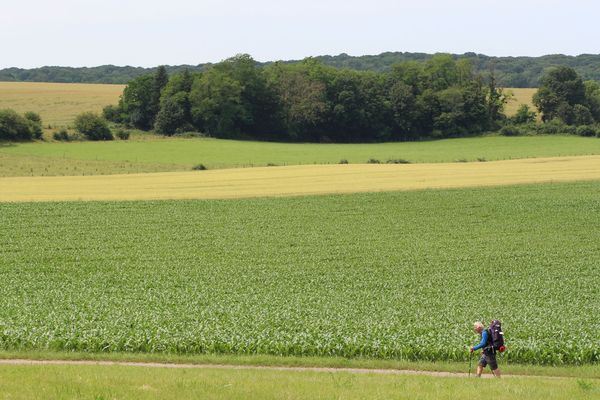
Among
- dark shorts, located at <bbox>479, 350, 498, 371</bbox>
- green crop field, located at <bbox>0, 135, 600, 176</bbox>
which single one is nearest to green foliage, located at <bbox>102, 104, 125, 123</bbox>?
green crop field, located at <bbox>0, 135, 600, 176</bbox>

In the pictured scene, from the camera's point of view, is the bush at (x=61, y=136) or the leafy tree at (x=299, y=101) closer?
the bush at (x=61, y=136)

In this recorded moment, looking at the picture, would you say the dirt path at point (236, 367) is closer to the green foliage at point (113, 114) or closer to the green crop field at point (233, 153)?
the green crop field at point (233, 153)

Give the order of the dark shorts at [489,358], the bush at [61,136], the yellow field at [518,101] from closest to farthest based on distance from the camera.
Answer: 1. the dark shorts at [489,358]
2. the bush at [61,136]
3. the yellow field at [518,101]

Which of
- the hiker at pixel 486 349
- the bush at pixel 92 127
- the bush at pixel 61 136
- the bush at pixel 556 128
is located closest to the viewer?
the hiker at pixel 486 349

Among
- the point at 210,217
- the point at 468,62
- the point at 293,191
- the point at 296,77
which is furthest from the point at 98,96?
the point at 210,217

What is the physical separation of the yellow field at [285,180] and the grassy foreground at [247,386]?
1698 inches

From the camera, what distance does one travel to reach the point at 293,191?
6562 cm

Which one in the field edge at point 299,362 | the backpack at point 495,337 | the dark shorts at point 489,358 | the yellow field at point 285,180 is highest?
the backpack at point 495,337

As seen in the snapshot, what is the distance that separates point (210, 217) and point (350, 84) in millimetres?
77734

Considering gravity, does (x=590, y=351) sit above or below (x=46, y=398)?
below

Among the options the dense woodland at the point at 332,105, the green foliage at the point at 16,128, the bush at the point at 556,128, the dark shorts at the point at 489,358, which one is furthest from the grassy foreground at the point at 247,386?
the bush at the point at 556,128

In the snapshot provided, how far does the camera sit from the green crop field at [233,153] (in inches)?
3319

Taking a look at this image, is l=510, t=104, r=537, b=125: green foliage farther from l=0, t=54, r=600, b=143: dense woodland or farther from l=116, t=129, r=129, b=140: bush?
l=116, t=129, r=129, b=140: bush

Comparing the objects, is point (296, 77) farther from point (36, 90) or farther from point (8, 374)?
point (8, 374)
